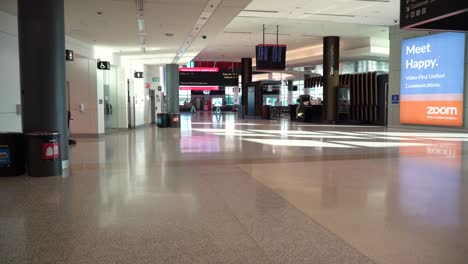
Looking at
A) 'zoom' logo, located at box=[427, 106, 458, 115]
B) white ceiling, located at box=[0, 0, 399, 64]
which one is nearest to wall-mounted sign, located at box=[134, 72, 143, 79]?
white ceiling, located at box=[0, 0, 399, 64]

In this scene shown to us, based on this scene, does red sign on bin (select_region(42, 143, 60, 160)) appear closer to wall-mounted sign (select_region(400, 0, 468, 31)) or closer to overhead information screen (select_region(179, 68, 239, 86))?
wall-mounted sign (select_region(400, 0, 468, 31))

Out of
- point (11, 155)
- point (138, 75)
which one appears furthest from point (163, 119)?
point (11, 155)

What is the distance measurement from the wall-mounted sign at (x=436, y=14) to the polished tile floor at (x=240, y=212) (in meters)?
Answer: 2.67

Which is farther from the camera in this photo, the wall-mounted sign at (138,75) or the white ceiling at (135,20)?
the wall-mounted sign at (138,75)

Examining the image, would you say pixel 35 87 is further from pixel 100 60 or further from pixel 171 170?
pixel 100 60

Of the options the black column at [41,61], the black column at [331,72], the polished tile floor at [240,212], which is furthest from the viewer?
the black column at [331,72]

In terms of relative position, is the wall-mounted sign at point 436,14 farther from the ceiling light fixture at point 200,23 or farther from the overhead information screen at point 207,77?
the overhead information screen at point 207,77

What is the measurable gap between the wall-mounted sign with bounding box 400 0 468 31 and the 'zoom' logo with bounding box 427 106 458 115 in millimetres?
8492

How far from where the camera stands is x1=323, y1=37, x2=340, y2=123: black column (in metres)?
21.5

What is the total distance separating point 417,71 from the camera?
17.1 meters

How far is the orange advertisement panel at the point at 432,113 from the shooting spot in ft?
50.8

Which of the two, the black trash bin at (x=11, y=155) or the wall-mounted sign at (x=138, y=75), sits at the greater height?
the wall-mounted sign at (x=138, y=75)

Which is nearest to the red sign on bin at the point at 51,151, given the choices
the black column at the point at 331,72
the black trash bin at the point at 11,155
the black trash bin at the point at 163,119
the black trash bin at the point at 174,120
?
the black trash bin at the point at 11,155

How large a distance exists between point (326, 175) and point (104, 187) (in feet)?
11.2
